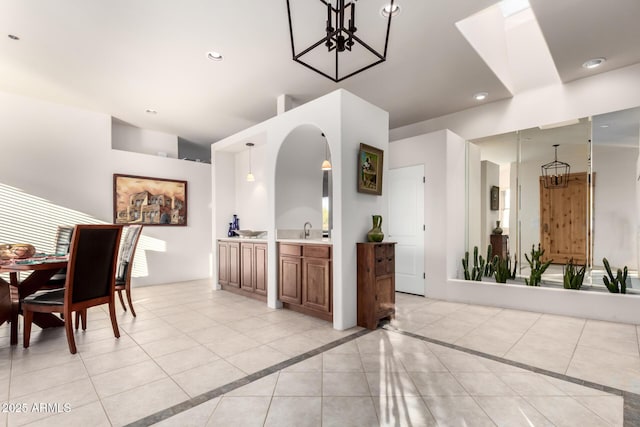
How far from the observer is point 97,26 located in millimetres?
2990

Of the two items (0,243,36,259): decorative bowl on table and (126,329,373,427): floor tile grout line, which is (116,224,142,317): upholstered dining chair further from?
(126,329,373,427): floor tile grout line

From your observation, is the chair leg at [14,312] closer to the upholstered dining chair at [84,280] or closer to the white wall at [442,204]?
the upholstered dining chair at [84,280]

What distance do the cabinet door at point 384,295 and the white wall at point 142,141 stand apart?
520 centimetres

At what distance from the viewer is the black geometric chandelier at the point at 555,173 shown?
14.0 feet

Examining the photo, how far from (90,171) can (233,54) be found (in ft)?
11.7

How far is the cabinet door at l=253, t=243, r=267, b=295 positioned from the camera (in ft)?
14.5

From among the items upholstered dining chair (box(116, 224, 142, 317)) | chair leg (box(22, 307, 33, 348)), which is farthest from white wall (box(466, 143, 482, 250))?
chair leg (box(22, 307, 33, 348))

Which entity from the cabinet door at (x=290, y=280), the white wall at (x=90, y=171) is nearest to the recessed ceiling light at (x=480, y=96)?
the cabinet door at (x=290, y=280)

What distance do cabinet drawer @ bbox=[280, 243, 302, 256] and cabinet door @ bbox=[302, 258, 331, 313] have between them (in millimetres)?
150

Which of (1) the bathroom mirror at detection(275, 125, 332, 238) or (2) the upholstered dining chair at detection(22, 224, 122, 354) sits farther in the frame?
(1) the bathroom mirror at detection(275, 125, 332, 238)

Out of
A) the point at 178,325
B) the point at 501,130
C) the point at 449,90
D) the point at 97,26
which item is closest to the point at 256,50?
the point at 97,26

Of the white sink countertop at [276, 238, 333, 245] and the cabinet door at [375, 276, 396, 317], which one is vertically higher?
the white sink countertop at [276, 238, 333, 245]

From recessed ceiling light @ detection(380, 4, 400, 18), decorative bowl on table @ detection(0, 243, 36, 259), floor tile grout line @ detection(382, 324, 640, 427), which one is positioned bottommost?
floor tile grout line @ detection(382, 324, 640, 427)

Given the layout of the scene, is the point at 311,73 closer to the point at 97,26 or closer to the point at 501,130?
the point at 97,26
